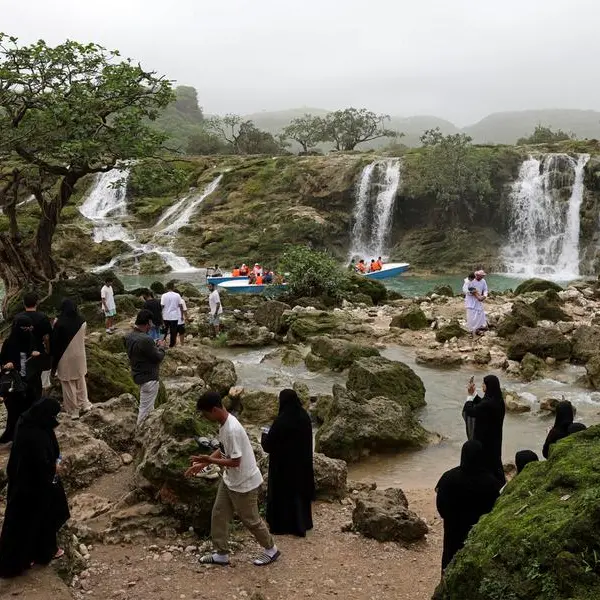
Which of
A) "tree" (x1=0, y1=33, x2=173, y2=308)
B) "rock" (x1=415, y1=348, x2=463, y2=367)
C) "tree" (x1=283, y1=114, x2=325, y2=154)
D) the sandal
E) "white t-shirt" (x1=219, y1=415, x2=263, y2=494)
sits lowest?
"rock" (x1=415, y1=348, x2=463, y2=367)

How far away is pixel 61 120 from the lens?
1566 centimetres

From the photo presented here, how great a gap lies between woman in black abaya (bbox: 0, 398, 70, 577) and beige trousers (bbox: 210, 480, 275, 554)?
126 cm

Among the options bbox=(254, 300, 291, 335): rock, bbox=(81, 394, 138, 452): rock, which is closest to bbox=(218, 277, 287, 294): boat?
bbox=(254, 300, 291, 335): rock

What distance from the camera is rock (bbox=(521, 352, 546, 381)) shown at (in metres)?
12.6

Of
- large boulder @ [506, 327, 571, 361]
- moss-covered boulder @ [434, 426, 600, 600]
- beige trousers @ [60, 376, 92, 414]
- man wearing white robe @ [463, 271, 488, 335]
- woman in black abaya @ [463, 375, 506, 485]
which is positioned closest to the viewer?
moss-covered boulder @ [434, 426, 600, 600]

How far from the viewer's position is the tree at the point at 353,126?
55.5 m

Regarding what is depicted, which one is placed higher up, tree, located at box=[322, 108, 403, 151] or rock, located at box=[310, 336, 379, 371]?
tree, located at box=[322, 108, 403, 151]

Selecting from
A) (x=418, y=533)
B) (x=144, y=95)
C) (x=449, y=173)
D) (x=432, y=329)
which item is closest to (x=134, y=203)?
(x=449, y=173)

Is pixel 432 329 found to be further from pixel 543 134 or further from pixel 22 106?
pixel 543 134

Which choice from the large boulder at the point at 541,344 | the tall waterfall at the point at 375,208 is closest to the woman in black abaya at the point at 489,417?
the large boulder at the point at 541,344

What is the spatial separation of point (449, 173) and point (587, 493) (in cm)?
3300

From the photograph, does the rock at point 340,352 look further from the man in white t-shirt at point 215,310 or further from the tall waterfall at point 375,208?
the tall waterfall at point 375,208

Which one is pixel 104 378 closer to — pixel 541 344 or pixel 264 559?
pixel 264 559

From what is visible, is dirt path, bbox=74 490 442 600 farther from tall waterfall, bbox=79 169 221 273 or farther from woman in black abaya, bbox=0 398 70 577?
tall waterfall, bbox=79 169 221 273
